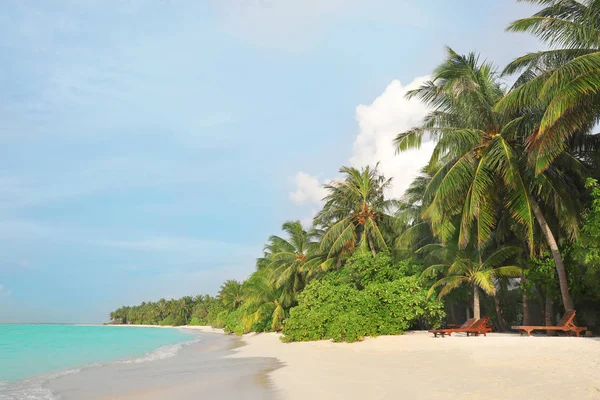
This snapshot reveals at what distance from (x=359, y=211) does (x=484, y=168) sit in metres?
10.1

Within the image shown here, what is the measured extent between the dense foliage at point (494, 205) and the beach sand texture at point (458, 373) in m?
3.83

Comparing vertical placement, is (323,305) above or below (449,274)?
below

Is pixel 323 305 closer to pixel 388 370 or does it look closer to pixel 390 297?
pixel 390 297

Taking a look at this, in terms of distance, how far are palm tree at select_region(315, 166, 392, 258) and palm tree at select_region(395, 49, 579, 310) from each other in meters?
7.39

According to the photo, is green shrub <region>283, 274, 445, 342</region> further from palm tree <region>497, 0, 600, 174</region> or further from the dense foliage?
palm tree <region>497, 0, 600, 174</region>

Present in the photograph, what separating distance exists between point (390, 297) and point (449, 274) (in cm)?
275

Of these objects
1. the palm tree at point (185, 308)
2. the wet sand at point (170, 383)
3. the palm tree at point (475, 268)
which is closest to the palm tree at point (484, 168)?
the palm tree at point (475, 268)

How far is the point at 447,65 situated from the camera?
15125 millimetres

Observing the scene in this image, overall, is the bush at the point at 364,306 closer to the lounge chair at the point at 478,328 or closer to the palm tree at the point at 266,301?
the lounge chair at the point at 478,328

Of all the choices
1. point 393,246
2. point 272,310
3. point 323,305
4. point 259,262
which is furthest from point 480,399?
point 259,262

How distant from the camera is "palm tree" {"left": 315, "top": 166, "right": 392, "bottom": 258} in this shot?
23.4 meters

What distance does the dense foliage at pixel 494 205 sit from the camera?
37.8ft

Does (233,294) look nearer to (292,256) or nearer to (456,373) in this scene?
(292,256)

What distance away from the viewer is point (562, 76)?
10250mm
